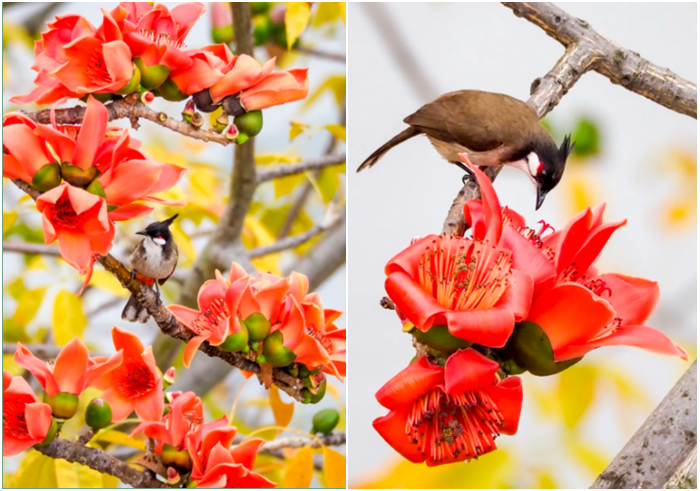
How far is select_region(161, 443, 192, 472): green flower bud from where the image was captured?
0.69 metres

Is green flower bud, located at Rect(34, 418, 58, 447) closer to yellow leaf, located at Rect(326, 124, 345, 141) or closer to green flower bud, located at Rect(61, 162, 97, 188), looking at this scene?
green flower bud, located at Rect(61, 162, 97, 188)

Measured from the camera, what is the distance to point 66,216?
625 mm

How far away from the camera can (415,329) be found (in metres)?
0.53

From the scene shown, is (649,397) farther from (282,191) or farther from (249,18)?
(249,18)

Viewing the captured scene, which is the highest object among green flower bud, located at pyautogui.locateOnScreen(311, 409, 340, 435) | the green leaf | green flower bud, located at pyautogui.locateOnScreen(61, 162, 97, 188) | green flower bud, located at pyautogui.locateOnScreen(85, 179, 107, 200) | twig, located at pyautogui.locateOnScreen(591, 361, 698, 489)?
green flower bud, located at pyautogui.locateOnScreen(61, 162, 97, 188)

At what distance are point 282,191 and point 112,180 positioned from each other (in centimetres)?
31

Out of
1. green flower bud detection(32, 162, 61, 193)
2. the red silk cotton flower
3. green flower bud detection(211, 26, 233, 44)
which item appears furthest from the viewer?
green flower bud detection(211, 26, 233, 44)

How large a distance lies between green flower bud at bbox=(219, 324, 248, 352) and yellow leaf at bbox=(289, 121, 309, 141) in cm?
30

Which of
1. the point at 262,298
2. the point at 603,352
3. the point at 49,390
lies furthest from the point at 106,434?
the point at 603,352

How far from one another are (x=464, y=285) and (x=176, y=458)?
38cm

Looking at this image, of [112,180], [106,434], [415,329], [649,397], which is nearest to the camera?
[415,329]

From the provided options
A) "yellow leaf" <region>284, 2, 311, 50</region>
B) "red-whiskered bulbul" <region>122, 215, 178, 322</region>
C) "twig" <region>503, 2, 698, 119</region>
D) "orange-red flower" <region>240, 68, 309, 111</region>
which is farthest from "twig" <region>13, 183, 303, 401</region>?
"twig" <region>503, 2, 698, 119</region>

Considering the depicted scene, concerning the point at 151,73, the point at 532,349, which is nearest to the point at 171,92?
the point at 151,73

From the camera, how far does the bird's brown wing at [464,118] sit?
836 millimetres
